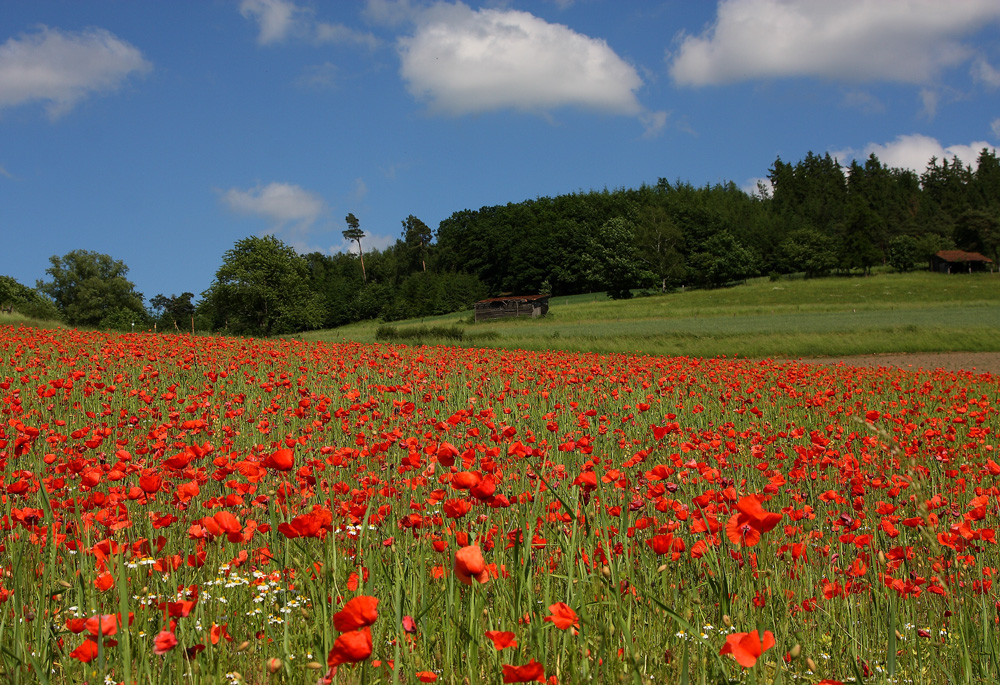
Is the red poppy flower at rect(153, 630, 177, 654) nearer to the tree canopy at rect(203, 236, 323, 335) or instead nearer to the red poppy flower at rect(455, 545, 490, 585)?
the red poppy flower at rect(455, 545, 490, 585)

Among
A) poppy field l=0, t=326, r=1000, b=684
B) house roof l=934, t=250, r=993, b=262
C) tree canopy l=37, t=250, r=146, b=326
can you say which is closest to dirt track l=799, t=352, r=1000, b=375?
poppy field l=0, t=326, r=1000, b=684

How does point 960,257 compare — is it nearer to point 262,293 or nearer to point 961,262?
point 961,262

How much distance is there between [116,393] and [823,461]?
7.64 meters

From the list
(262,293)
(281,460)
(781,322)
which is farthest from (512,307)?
(281,460)

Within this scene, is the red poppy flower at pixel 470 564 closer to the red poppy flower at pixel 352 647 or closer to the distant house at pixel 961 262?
the red poppy flower at pixel 352 647

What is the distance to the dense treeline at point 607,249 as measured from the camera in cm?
8925

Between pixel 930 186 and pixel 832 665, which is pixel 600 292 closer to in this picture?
pixel 930 186

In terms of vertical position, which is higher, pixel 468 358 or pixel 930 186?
pixel 930 186

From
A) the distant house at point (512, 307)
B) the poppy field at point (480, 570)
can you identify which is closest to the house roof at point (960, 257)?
the distant house at point (512, 307)

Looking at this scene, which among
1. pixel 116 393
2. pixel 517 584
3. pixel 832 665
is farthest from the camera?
pixel 116 393

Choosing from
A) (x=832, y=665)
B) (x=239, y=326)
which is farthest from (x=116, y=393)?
(x=239, y=326)

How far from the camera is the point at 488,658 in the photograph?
2.05 meters

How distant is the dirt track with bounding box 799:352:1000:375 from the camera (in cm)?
1831

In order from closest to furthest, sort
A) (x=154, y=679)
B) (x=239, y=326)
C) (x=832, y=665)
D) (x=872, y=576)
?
1. (x=154, y=679)
2. (x=832, y=665)
3. (x=872, y=576)
4. (x=239, y=326)
